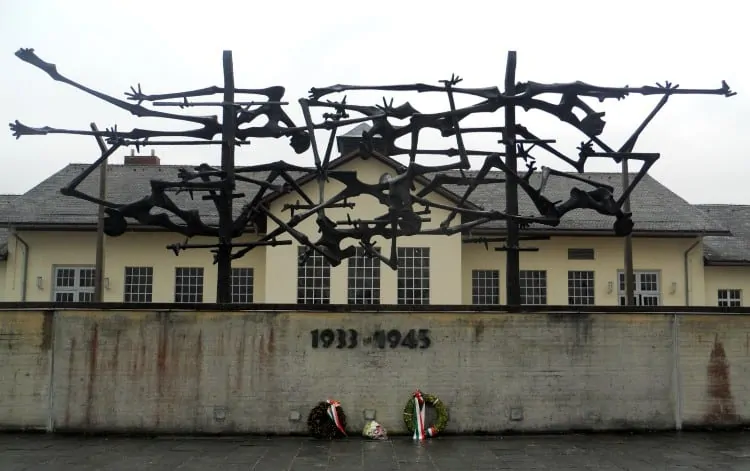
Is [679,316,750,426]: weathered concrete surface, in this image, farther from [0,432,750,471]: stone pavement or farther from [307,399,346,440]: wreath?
[307,399,346,440]: wreath

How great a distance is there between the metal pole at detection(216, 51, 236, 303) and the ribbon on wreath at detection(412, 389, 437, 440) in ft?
13.4

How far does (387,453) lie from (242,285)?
16.2m

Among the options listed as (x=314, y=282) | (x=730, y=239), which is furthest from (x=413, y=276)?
(x=730, y=239)

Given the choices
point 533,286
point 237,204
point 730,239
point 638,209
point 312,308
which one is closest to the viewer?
point 312,308

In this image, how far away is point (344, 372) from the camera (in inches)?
537

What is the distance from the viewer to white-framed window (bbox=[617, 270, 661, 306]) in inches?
1099

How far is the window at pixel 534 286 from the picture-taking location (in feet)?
90.5

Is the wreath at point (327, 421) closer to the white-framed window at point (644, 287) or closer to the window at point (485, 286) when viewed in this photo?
the window at point (485, 286)

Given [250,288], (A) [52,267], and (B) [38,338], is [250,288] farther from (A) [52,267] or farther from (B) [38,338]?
(B) [38,338]

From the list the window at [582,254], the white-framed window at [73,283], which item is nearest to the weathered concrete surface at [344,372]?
the window at [582,254]

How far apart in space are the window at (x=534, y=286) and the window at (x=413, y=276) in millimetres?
4469

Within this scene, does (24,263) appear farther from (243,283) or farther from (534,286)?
(534,286)

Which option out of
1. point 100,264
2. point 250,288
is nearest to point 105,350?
point 100,264

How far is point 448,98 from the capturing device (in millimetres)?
13789
